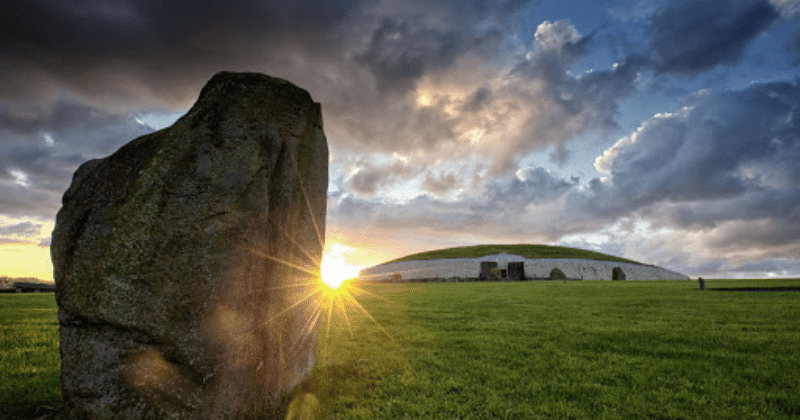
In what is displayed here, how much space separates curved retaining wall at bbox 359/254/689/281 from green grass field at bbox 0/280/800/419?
45893 millimetres

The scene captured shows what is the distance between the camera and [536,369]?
721 centimetres

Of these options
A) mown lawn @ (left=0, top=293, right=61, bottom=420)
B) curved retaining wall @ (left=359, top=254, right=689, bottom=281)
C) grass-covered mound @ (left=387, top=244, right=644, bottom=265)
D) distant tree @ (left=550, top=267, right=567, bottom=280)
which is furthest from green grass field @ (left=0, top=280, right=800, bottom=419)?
grass-covered mound @ (left=387, top=244, right=644, bottom=265)

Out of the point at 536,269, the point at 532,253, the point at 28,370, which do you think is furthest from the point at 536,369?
the point at 532,253

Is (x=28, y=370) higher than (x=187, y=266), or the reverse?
(x=187, y=266)

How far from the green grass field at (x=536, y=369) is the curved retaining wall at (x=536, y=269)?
4589 centimetres

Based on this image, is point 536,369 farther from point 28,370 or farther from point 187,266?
point 28,370

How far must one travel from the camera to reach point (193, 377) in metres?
4.10

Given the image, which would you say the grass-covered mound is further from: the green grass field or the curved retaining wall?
the green grass field

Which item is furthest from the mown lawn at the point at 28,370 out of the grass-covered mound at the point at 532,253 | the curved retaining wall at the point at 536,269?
the grass-covered mound at the point at 532,253

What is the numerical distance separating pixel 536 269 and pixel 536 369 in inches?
2120

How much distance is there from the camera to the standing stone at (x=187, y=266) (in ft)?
13.2

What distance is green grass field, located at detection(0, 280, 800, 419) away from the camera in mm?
5422

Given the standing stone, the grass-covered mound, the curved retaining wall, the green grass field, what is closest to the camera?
the standing stone

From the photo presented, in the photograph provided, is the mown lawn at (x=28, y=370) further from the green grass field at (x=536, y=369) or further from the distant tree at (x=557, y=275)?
the distant tree at (x=557, y=275)
